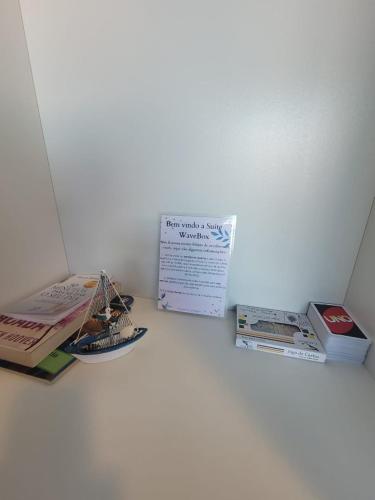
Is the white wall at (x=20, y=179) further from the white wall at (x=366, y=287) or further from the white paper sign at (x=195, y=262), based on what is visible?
the white wall at (x=366, y=287)

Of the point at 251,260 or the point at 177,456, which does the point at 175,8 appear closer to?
the point at 251,260

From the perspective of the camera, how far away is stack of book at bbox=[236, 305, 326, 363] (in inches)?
22.0

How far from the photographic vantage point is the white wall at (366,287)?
53cm

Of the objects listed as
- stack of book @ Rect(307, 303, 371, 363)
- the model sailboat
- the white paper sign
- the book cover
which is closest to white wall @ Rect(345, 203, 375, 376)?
stack of book @ Rect(307, 303, 371, 363)

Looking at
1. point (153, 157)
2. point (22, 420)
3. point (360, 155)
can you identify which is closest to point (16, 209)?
point (153, 157)

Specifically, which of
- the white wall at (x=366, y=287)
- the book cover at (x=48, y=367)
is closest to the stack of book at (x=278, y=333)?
the white wall at (x=366, y=287)

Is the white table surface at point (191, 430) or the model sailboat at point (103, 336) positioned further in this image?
the model sailboat at point (103, 336)

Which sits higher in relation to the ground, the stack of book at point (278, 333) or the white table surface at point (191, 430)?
the stack of book at point (278, 333)

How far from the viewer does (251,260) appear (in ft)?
2.19

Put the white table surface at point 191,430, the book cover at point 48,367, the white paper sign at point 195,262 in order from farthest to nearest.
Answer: the white paper sign at point 195,262
the book cover at point 48,367
the white table surface at point 191,430

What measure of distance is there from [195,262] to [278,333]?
27cm

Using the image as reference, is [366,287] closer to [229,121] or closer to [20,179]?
[229,121]

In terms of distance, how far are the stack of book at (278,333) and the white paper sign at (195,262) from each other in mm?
83

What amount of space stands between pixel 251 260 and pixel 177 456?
1.47 feet
